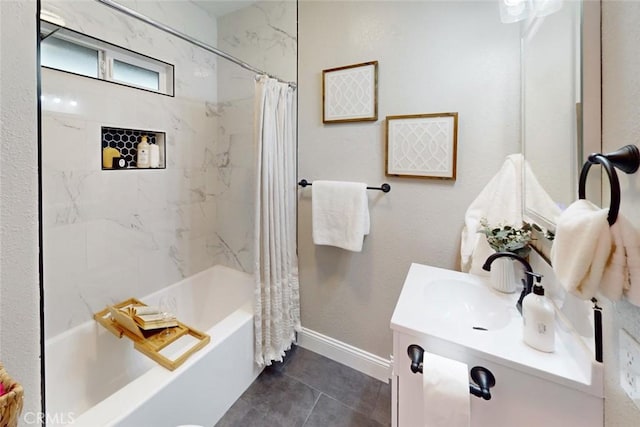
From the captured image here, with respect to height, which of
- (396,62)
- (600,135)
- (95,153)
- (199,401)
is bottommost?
(199,401)

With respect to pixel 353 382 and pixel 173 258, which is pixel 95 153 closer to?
pixel 173 258

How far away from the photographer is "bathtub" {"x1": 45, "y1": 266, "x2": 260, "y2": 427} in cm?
107

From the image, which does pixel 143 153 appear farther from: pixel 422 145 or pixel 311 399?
pixel 311 399

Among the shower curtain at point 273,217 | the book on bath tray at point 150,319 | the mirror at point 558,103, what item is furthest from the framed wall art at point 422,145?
the book on bath tray at point 150,319

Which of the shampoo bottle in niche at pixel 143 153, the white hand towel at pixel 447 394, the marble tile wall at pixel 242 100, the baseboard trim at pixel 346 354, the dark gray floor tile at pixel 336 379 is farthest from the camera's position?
the marble tile wall at pixel 242 100

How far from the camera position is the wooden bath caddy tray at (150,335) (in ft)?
4.21

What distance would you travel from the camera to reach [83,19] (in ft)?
4.97

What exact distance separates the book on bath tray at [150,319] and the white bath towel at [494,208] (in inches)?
65.4

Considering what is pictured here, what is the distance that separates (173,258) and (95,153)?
35.2 inches

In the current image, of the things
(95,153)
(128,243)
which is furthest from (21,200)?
(128,243)

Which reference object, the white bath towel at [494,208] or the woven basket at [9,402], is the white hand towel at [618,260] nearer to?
the white bath towel at [494,208]

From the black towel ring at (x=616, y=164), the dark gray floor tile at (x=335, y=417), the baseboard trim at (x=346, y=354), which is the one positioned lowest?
the dark gray floor tile at (x=335, y=417)

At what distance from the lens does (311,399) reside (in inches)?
63.1

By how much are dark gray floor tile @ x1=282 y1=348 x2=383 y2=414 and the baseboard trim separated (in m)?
0.03
